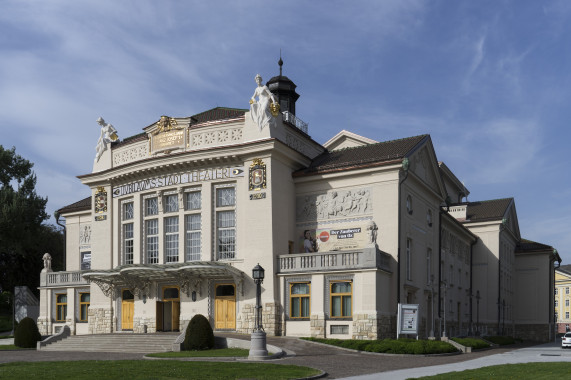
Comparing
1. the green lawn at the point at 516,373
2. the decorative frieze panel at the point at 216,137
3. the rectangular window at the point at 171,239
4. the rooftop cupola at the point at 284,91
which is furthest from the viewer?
the rooftop cupola at the point at 284,91

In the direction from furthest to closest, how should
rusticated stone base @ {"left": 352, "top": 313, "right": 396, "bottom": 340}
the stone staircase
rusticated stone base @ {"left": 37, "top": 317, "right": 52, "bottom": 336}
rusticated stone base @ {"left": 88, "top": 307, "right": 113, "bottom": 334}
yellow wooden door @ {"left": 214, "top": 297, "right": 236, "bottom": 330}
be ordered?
1. rusticated stone base @ {"left": 37, "top": 317, "right": 52, "bottom": 336}
2. rusticated stone base @ {"left": 88, "top": 307, "right": 113, "bottom": 334}
3. yellow wooden door @ {"left": 214, "top": 297, "right": 236, "bottom": 330}
4. rusticated stone base @ {"left": 352, "top": 313, "right": 396, "bottom": 340}
5. the stone staircase

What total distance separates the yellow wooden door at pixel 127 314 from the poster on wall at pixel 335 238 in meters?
10.8

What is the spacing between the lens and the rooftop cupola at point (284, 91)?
149 feet

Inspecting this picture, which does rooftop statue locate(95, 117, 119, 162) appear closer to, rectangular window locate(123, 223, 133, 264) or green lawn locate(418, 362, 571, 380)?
rectangular window locate(123, 223, 133, 264)

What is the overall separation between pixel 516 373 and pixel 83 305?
30.8 meters

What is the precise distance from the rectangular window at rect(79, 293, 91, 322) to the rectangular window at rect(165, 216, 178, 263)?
822 centimetres

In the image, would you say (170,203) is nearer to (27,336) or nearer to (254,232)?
(254,232)

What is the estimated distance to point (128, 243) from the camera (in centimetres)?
3984

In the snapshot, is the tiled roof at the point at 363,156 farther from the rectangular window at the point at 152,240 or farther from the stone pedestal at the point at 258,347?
the stone pedestal at the point at 258,347

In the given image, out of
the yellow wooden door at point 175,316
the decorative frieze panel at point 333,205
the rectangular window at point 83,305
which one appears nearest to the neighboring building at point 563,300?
the decorative frieze panel at point 333,205

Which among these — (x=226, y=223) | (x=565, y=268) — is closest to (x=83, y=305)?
(x=226, y=223)

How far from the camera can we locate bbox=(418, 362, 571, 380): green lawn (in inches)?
698

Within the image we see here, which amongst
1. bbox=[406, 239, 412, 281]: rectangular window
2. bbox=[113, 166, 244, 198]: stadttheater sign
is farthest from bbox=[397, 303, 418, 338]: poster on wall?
bbox=[113, 166, 244, 198]: stadttheater sign

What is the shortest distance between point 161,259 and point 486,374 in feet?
74.6
